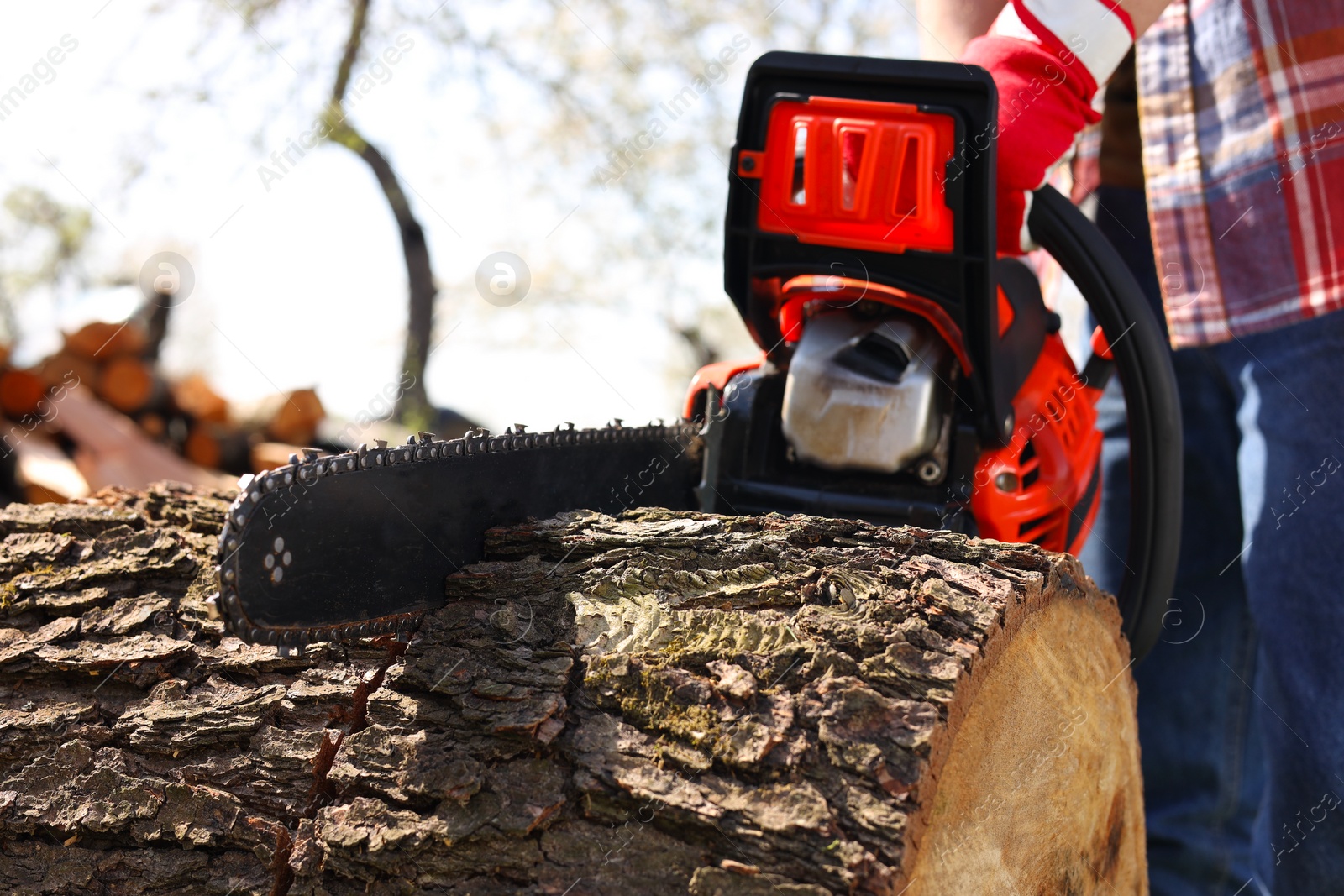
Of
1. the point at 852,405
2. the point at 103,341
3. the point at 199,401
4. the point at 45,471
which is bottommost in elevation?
the point at 45,471

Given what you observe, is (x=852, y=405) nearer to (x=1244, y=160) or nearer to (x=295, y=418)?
(x=1244, y=160)

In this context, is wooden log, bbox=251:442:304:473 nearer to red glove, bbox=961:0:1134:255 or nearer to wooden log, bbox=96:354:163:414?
wooden log, bbox=96:354:163:414

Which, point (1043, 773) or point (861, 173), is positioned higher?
point (861, 173)

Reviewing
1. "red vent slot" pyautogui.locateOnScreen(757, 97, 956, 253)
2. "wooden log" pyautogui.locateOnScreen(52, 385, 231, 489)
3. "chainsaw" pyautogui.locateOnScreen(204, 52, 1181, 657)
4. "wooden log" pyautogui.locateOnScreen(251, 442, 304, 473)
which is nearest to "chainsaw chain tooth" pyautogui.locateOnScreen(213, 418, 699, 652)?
"chainsaw" pyautogui.locateOnScreen(204, 52, 1181, 657)

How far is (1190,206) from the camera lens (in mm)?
Result: 1814

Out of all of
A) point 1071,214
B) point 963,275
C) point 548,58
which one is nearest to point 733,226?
point 963,275

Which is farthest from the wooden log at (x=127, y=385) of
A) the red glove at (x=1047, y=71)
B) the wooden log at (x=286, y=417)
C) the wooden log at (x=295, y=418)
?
the red glove at (x=1047, y=71)

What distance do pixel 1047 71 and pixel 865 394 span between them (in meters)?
0.56

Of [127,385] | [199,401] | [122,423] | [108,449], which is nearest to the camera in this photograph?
[108,449]

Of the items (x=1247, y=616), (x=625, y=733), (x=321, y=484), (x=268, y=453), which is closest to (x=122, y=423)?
(x=268, y=453)

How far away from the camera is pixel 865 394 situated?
134 centimetres

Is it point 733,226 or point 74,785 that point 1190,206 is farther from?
point 74,785

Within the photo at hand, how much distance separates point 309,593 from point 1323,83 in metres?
1.88

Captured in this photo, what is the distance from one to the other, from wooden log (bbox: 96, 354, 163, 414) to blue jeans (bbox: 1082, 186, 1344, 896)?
15.8ft
